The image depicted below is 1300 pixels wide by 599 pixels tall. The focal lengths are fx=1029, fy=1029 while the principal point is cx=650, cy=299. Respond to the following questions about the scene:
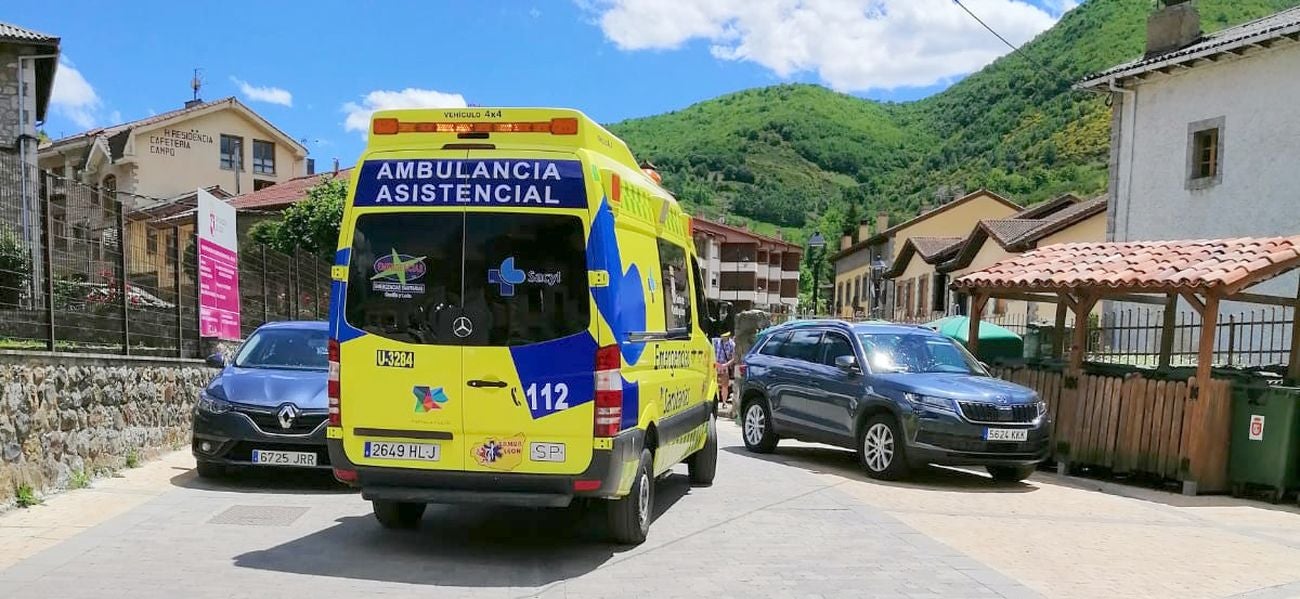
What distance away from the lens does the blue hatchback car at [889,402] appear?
1077 cm

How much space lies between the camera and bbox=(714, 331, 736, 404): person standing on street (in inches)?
933

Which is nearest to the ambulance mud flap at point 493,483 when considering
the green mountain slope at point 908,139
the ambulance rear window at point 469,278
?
the ambulance rear window at point 469,278

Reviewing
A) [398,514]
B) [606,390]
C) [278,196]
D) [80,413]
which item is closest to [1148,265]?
[606,390]

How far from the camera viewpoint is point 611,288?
640cm

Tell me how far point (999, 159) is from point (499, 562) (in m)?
65.1

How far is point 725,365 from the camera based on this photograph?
2384 centimetres

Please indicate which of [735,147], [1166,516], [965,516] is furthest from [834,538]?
[735,147]

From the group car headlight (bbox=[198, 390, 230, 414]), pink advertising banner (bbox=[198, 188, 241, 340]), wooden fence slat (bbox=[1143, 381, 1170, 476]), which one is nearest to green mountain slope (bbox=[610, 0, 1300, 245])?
wooden fence slat (bbox=[1143, 381, 1170, 476])

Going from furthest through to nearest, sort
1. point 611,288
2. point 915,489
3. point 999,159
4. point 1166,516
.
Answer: point 999,159 < point 915,489 < point 1166,516 < point 611,288

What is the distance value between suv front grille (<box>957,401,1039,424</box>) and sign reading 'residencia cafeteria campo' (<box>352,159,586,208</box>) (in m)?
5.97

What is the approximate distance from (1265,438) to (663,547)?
7262mm

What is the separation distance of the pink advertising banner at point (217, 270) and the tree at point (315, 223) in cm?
1883

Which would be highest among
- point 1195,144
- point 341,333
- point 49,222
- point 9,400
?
point 1195,144

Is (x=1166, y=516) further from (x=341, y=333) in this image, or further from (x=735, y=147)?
(x=735, y=147)
